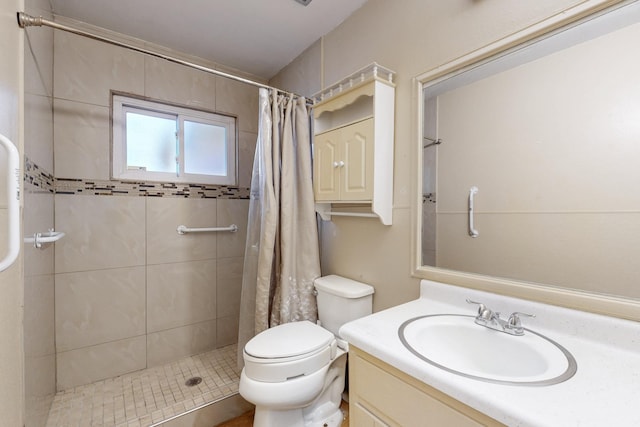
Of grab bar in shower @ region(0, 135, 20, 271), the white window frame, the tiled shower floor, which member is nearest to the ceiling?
the white window frame

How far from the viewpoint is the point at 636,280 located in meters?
0.76

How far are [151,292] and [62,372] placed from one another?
0.62 metres

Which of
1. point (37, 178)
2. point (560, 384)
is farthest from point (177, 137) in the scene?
point (560, 384)

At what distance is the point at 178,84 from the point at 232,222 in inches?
43.6

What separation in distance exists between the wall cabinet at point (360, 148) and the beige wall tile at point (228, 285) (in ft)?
3.48

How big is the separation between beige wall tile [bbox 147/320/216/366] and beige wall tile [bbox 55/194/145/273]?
1.87ft

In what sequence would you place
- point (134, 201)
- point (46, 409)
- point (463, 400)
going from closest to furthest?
1. point (463, 400)
2. point (46, 409)
3. point (134, 201)

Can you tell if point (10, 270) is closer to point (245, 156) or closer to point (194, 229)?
point (194, 229)

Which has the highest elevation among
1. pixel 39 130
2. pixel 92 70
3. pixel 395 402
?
pixel 92 70

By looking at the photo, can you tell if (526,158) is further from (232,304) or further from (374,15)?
(232,304)

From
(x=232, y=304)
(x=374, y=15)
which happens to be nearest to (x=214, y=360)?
(x=232, y=304)

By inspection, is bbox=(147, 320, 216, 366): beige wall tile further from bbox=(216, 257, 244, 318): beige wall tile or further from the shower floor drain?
the shower floor drain

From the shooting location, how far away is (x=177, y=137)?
2.08 m

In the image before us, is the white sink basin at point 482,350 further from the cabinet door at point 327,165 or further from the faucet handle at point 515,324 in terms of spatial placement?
the cabinet door at point 327,165
